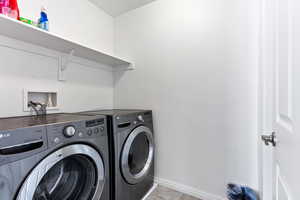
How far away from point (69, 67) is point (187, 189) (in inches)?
74.2

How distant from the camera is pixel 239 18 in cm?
129

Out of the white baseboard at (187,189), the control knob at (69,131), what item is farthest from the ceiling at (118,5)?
the white baseboard at (187,189)

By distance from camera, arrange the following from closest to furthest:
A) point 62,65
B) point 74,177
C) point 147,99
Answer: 1. point 74,177
2. point 62,65
3. point 147,99

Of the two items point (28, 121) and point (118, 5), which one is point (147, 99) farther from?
point (118, 5)

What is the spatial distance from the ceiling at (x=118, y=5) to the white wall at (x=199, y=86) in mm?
83

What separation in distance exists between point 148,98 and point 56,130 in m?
1.15

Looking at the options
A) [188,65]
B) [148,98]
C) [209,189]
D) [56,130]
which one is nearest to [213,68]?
[188,65]

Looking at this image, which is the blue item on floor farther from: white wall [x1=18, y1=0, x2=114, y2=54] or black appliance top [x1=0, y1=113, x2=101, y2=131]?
white wall [x1=18, y1=0, x2=114, y2=54]

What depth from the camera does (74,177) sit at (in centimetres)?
95

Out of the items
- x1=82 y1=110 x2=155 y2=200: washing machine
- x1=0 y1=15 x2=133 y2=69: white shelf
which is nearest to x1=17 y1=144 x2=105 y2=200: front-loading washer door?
x1=82 y1=110 x2=155 y2=200: washing machine

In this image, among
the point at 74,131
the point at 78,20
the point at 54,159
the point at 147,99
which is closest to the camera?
the point at 54,159

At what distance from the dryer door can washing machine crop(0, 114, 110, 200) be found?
0.65ft

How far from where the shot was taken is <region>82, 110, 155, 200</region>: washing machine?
1.12 metres

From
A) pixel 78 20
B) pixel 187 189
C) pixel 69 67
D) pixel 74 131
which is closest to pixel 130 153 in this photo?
pixel 74 131
